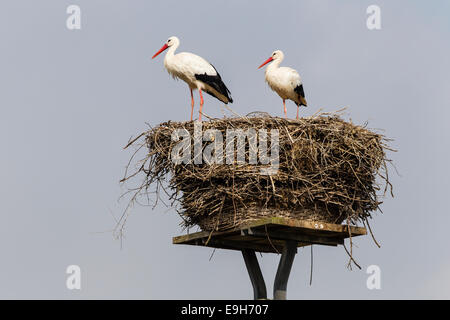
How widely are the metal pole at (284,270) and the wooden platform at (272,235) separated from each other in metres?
0.09

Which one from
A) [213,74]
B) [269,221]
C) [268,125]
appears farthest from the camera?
[213,74]

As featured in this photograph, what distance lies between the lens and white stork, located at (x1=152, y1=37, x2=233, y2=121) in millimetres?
11234

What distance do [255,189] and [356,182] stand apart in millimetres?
1108

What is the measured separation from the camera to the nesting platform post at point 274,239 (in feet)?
28.3

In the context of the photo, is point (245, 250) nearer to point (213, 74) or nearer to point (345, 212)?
point (345, 212)

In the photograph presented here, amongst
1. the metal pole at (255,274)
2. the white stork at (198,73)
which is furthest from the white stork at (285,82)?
the metal pole at (255,274)

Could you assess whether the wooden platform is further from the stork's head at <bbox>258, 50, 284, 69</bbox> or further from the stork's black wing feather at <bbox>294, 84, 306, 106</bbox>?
the stork's head at <bbox>258, 50, 284, 69</bbox>

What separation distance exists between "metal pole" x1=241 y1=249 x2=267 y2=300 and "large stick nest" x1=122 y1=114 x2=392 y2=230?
0.69 metres

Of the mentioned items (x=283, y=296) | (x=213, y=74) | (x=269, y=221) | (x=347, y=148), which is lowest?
(x=283, y=296)

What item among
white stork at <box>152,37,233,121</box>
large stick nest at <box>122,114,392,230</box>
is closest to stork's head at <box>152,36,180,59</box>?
white stork at <box>152,37,233,121</box>

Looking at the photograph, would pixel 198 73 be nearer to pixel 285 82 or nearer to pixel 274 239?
pixel 285 82

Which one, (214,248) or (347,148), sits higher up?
(347,148)

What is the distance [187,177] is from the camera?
29.6 ft

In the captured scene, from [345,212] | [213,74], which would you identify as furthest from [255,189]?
[213,74]
